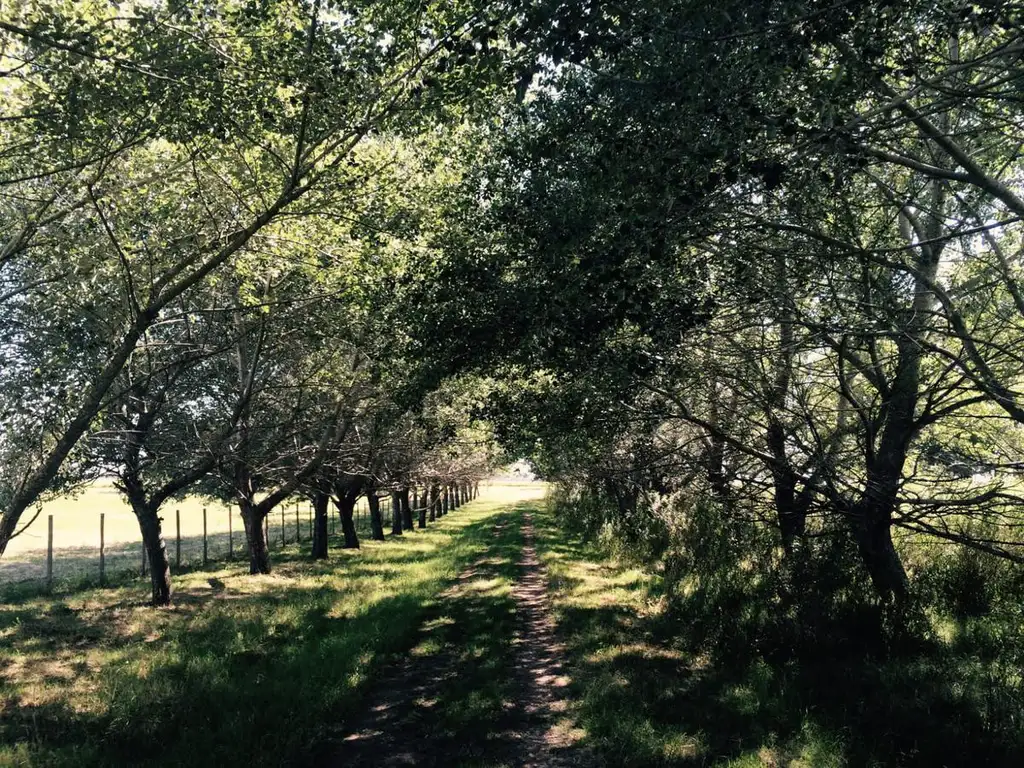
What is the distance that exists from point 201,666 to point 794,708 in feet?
28.0

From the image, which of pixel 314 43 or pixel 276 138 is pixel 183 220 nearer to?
pixel 276 138

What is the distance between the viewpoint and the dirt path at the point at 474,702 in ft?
21.6

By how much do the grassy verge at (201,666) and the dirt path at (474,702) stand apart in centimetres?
45

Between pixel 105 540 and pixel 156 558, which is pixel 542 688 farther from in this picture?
pixel 105 540

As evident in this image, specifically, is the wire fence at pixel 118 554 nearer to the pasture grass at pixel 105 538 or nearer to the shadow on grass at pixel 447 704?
the pasture grass at pixel 105 538

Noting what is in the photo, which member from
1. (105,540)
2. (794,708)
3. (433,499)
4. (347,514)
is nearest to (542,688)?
(794,708)

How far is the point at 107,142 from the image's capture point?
7.30m

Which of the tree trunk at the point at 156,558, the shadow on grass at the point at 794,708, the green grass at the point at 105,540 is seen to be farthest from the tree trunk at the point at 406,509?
the shadow on grass at the point at 794,708

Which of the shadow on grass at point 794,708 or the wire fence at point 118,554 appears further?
the wire fence at point 118,554

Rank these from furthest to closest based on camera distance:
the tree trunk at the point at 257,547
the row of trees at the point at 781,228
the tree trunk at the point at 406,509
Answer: the tree trunk at the point at 406,509 → the tree trunk at the point at 257,547 → the row of trees at the point at 781,228

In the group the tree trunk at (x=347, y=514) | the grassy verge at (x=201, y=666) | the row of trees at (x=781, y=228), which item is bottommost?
the grassy verge at (x=201, y=666)

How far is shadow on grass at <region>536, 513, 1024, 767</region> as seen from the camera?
20.4ft

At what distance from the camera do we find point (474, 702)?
26.5 feet

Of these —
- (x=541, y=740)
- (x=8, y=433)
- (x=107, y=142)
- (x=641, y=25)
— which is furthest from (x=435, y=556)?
(x=641, y=25)
